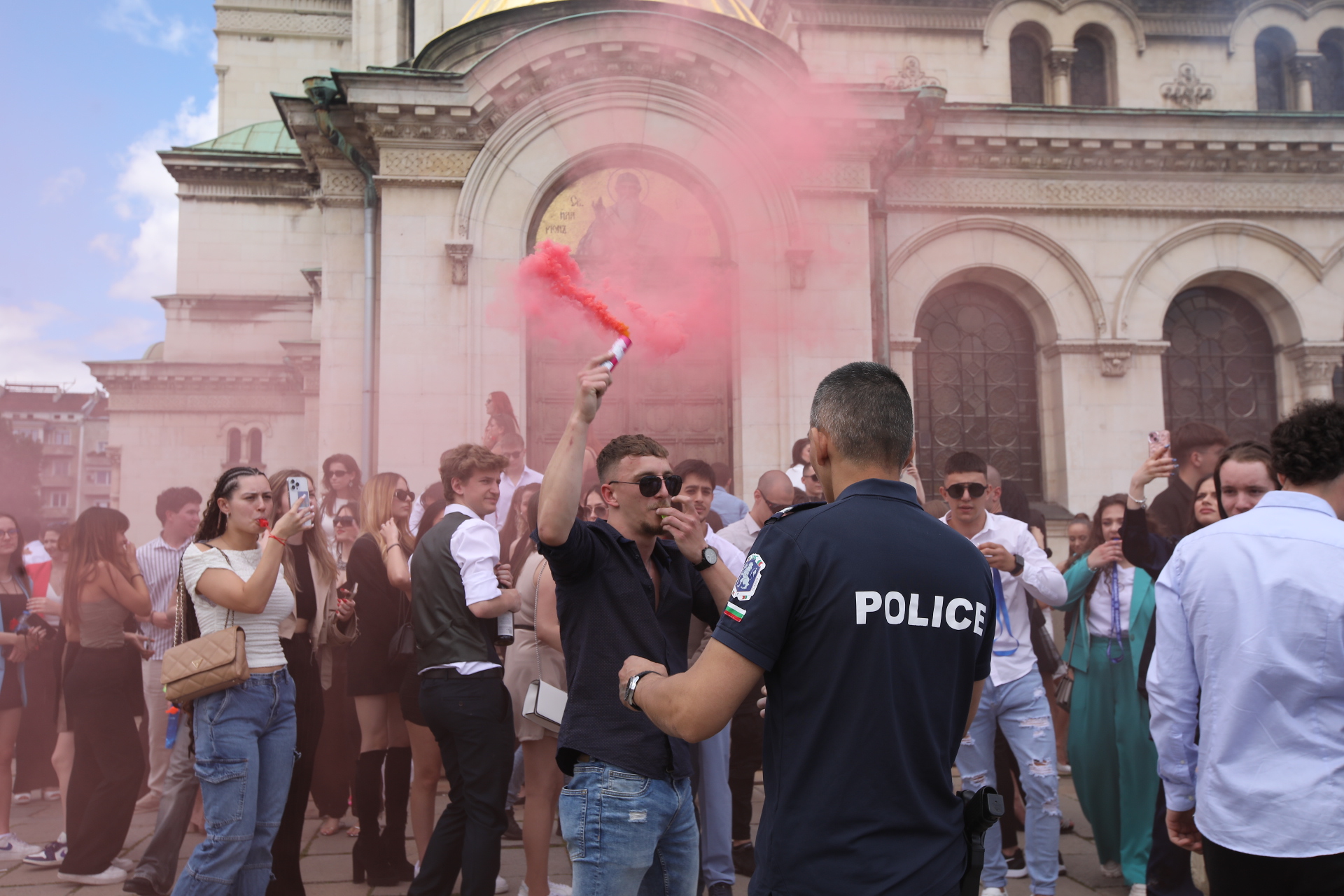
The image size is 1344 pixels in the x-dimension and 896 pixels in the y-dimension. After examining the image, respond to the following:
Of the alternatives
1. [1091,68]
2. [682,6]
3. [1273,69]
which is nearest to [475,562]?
[682,6]

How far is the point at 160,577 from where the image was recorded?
7.01m

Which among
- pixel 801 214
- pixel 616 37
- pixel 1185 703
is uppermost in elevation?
pixel 616 37

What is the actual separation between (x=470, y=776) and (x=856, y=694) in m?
2.91

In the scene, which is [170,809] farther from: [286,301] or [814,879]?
[286,301]

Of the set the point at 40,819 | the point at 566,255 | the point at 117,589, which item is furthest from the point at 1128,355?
the point at 40,819

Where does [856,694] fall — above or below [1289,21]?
below

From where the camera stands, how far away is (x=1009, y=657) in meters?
5.31

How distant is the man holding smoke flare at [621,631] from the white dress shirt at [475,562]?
4.65ft

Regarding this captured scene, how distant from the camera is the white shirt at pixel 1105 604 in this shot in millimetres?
5895

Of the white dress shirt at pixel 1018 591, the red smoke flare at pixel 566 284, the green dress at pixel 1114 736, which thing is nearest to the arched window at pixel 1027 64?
the red smoke flare at pixel 566 284

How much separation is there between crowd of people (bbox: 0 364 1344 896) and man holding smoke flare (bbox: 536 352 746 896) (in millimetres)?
11

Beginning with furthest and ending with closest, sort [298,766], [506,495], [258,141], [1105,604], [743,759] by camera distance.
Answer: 1. [258,141]
2. [506,495]
3. [743,759]
4. [1105,604]
5. [298,766]

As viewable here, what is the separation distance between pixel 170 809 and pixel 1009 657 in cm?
479

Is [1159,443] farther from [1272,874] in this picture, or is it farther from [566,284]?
[566,284]
